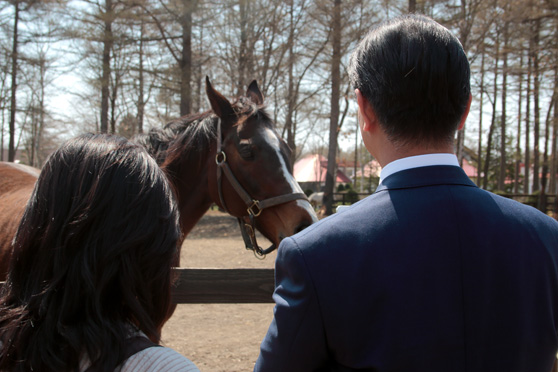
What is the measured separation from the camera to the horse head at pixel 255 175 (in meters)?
2.99

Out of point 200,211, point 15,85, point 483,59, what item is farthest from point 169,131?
point 483,59

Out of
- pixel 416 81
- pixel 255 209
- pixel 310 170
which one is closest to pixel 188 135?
pixel 255 209

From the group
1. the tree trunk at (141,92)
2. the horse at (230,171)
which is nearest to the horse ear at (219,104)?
the horse at (230,171)

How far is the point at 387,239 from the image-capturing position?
97 cm

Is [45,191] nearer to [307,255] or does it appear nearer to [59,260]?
[59,260]

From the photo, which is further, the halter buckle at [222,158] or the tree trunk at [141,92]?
the tree trunk at [141,92]

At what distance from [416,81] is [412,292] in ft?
1.59

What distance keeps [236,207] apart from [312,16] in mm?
16418

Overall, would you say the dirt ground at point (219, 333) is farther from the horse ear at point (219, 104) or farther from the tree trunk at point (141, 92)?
the tree trunk at point (141, 92)

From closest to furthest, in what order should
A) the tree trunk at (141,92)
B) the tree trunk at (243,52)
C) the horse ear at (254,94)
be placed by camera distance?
the horse ear at (254,94)
the tree trunk at (141,92)
the tree trunk at (243,52)

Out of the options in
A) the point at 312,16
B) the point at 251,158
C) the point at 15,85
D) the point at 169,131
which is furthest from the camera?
the point at 15,85

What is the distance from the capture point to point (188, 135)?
3.28 m

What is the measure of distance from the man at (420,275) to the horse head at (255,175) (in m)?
1.94

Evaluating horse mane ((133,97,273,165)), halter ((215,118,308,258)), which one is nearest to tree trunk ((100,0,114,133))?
horse mane ((133,97,273,165))
